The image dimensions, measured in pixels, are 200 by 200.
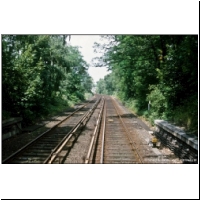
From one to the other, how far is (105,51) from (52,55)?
558 cm

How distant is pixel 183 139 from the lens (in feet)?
25.8

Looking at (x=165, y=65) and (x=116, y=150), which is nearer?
(x=116, y=150)

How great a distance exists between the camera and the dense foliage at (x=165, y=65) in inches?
358

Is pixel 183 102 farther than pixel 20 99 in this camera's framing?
No

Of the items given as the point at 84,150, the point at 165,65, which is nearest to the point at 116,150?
the point at 84,150

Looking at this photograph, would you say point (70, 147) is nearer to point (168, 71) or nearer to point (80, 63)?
point (168, 71)

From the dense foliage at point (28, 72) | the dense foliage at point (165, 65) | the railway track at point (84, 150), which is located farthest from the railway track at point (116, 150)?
the dense foliage at point (28, 72)

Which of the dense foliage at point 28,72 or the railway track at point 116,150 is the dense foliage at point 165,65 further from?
the dense foliage at point 28,72

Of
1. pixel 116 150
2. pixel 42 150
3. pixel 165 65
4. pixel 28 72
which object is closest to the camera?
pixel 42 150

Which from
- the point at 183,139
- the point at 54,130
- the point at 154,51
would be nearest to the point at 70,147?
the point at 54,130

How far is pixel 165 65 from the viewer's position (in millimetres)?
11086

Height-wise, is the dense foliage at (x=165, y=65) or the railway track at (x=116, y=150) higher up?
the dense foliage at (x=165, y=65)

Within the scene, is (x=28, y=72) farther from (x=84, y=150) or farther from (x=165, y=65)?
(x=165, y=65)

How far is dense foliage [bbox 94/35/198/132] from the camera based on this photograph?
9086 millimetres
